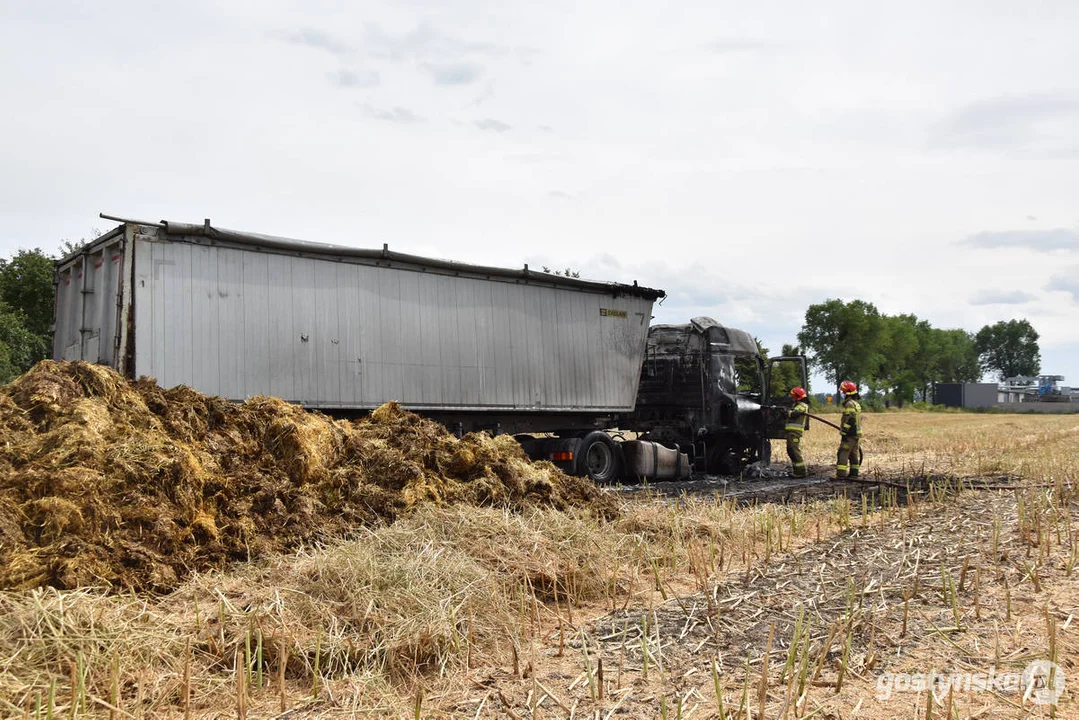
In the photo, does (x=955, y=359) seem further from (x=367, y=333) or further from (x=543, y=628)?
(x=543, y=628)

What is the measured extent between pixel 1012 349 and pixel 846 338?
3020 inches

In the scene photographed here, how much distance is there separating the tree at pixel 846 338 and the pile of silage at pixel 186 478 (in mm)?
78767

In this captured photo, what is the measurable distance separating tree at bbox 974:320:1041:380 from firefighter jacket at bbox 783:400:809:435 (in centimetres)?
14317

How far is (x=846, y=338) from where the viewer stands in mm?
84438

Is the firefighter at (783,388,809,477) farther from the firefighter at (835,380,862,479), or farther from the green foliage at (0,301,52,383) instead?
the green foliage at (0,301,52,383)

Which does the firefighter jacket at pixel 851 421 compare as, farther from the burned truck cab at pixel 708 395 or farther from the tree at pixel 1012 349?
the tree at pixel 1012 349

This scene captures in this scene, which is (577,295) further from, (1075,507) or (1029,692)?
(1029,692)

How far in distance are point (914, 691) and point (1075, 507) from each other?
7600 millimetres

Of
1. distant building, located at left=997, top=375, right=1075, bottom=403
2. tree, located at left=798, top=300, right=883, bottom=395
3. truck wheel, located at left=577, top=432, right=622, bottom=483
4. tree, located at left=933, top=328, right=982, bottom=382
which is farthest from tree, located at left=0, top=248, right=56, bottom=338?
tree, located at left=933, top=328, right=982, bottom=382

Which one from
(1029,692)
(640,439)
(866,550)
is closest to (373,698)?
(1029,692)

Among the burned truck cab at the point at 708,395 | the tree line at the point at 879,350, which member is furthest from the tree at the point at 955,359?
the burned truck cab at the point at 708,395

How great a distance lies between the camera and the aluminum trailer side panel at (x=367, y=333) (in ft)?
35.0

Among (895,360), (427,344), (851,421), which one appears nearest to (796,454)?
(851,421)

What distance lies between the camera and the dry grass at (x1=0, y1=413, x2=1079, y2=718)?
4.41 metres
